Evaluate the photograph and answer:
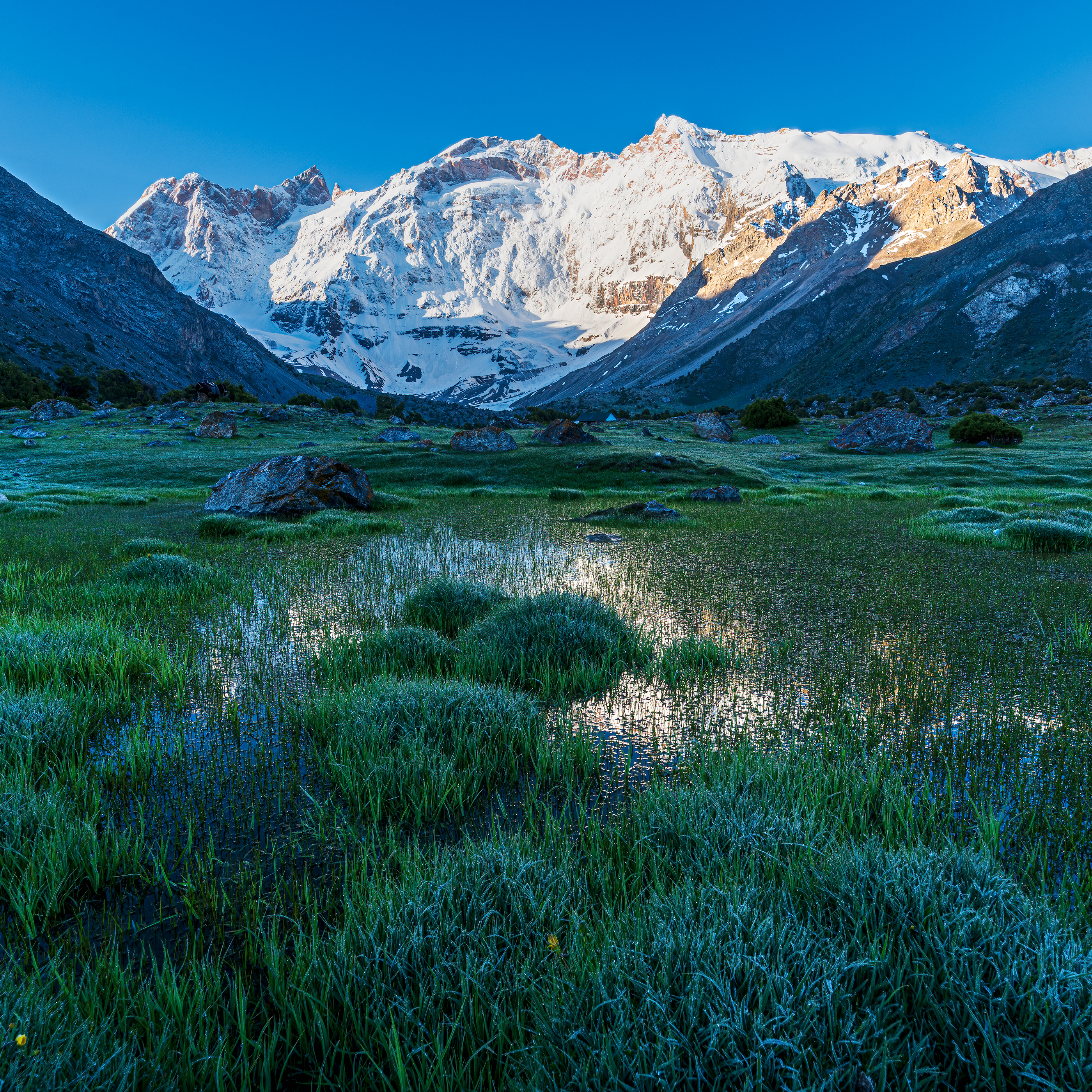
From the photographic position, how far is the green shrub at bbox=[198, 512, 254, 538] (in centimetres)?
1434

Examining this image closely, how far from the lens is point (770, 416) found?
2253 inches

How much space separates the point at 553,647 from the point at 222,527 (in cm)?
1234

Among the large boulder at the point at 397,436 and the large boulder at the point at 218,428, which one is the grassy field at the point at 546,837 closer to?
the large boulder at the point at 397,436

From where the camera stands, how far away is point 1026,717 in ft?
14.0

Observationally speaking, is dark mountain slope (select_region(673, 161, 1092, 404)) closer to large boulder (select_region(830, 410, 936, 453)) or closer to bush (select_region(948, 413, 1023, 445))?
bush (select_region(948, 413, 1023, 445))

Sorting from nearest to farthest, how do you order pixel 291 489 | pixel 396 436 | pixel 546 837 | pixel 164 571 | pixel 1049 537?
1. pixel 546 837
2. pixel 164 571
3. pixel 1049 537
4. pixel 291 489
5. pixel 396 436

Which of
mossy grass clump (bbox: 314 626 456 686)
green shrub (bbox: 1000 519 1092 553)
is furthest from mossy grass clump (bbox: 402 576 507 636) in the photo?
green shrub (bbox: 1000 519 1092 553)

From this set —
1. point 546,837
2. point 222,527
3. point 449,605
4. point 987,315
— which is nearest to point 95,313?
point 222,527

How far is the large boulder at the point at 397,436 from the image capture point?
154 ft

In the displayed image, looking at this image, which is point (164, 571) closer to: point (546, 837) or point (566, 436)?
point (546, 837)

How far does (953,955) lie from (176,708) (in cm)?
500

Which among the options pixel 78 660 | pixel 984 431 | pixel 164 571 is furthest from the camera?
pixel 984 431

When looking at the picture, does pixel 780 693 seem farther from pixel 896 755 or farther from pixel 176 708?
pixel 176 708

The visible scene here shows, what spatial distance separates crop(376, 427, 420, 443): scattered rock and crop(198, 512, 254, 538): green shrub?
2989 centimetres
